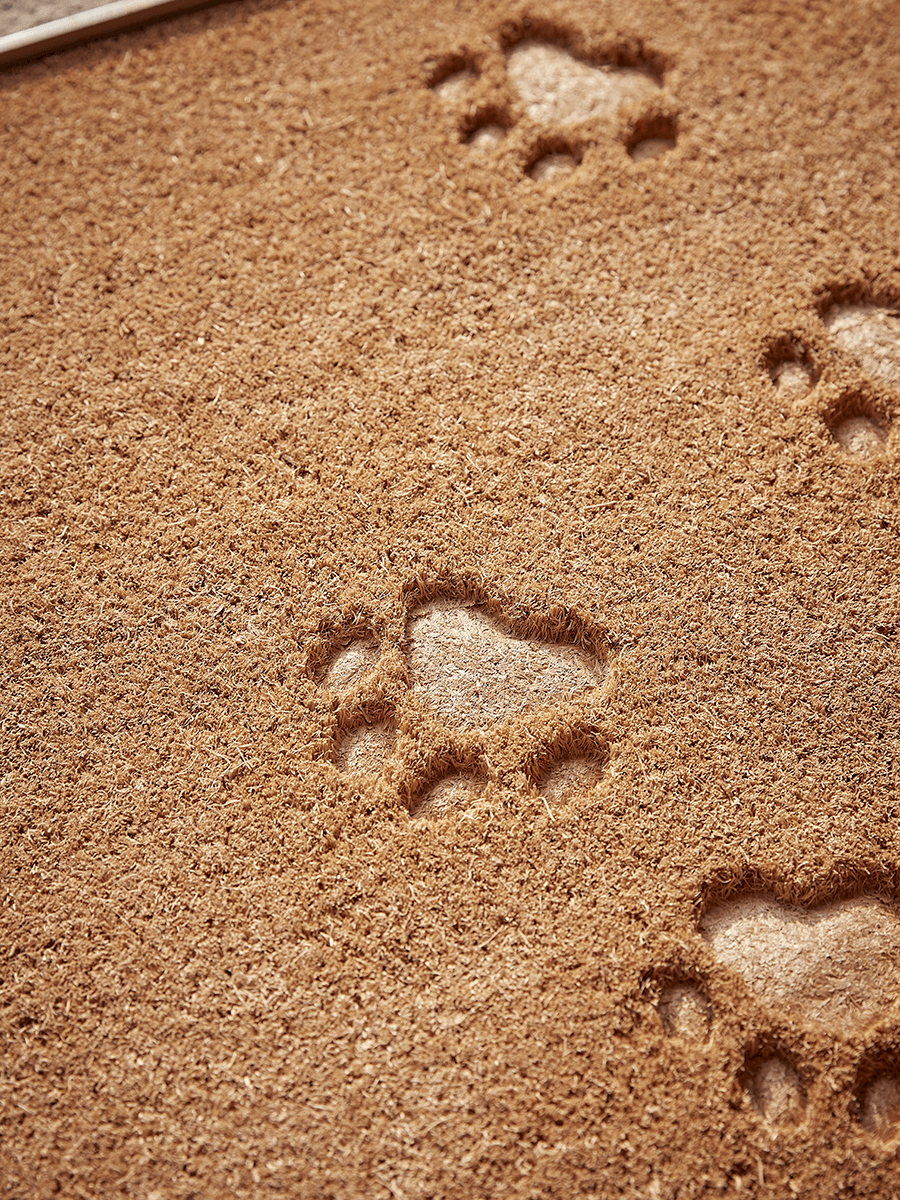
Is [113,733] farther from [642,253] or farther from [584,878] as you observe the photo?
[642,253]

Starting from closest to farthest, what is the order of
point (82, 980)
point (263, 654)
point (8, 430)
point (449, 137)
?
1. point (82, 980)
2. point (263, 654)
3. point (8, 430)
4. point (449, 137)

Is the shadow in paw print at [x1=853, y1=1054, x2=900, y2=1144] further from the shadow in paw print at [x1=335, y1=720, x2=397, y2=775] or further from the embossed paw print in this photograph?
the shadow in paw print at [x1=335, y1=720, x2=397, y2=775]

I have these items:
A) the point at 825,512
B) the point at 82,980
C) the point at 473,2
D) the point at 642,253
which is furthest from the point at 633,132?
the point at 82,980

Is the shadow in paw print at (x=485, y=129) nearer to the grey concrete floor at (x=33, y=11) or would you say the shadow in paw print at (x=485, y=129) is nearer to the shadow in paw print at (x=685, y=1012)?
the grey concrete floor at (x=33, y=11)

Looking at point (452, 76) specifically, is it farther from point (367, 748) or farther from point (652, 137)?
point (367, 748)

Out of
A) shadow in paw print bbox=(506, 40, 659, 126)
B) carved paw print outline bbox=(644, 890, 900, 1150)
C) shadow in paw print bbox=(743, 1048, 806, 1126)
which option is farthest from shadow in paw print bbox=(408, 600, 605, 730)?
shadow in paw print bbox=(506, 40, 659, 126)

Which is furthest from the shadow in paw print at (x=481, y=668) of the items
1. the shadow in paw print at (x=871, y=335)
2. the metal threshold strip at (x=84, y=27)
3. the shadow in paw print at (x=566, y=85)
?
the metal threshold strip at (x=84, y=27)

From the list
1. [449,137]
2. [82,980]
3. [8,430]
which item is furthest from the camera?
[449,137]

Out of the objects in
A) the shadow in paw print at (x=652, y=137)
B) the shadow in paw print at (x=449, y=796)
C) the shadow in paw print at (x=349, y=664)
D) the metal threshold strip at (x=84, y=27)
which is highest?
the metal threshold strip at (x=84, y=27)
